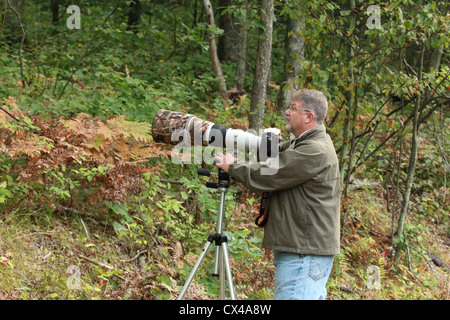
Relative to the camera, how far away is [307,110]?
10.2 feet

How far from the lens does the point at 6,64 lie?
759 cm

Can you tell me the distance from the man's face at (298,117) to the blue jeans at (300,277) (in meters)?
0.86

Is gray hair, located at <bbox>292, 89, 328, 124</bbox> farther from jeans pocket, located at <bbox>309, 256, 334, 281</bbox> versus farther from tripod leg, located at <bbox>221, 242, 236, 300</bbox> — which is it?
tripod leg, located at <bbox>221, 242, 236, 300</bbox>

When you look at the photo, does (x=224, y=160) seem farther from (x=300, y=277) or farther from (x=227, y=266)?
(x=300, y=277)

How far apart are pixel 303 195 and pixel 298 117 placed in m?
0.54

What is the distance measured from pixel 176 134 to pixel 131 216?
187 cm

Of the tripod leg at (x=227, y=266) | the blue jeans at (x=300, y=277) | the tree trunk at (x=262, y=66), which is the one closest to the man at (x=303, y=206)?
the blue jeans at (x=300, y=277)

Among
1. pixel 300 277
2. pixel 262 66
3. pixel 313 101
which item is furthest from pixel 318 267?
pixel 262 66

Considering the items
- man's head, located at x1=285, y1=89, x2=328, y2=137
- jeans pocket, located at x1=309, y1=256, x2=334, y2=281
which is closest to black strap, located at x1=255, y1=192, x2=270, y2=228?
jeans pocket, located at x1=309, y1=256, x2=334, y2=281

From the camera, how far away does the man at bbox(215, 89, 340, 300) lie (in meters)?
2.96

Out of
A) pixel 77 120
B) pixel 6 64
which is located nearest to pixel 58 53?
pixel 6 64

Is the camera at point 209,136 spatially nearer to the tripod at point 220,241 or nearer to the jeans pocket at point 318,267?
the tripod at point 220,241

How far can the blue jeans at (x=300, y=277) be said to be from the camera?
9.71 feet

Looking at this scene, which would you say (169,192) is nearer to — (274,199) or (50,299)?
(50,299)
